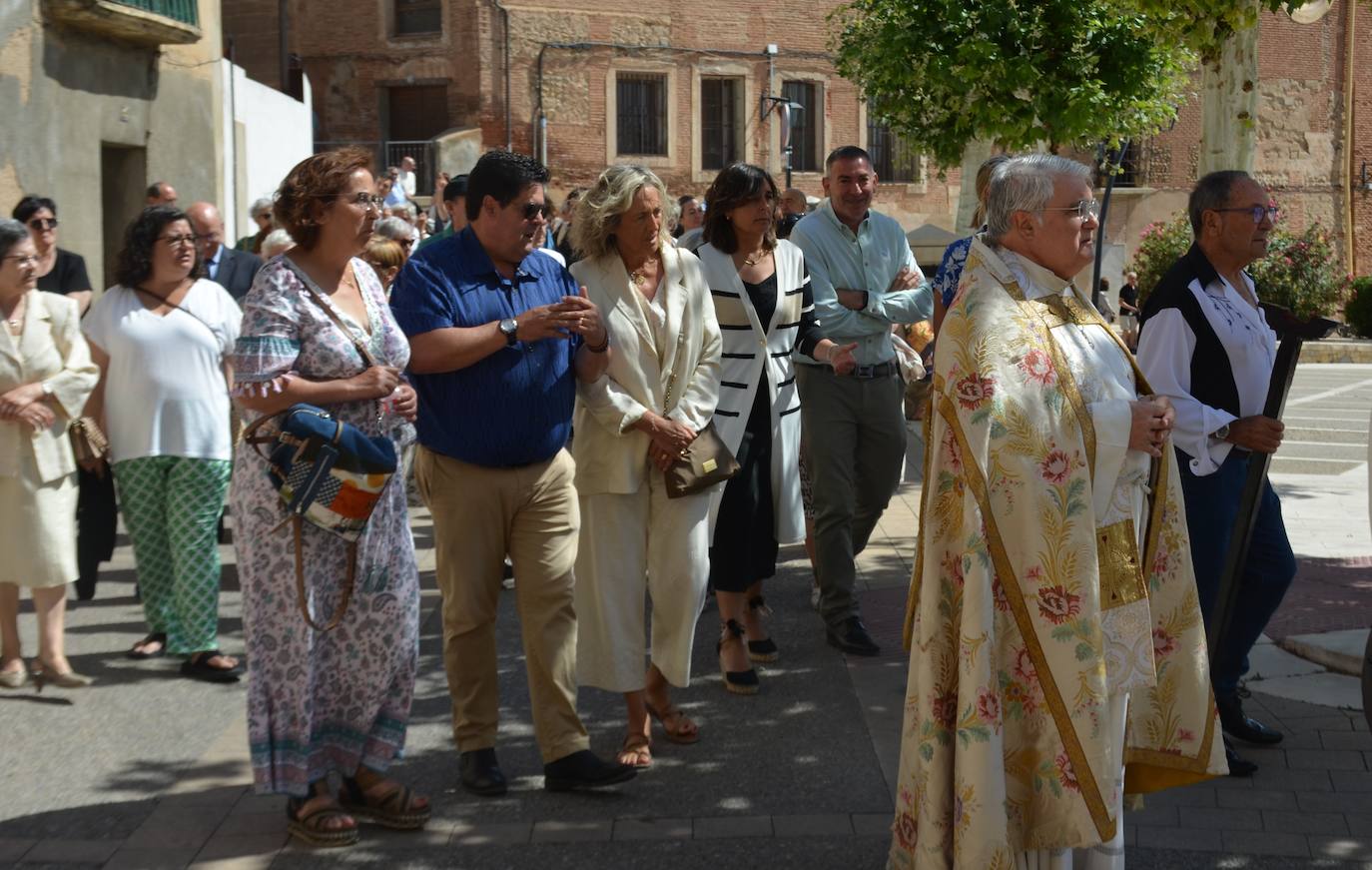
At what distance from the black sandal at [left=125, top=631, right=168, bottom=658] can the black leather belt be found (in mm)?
3216

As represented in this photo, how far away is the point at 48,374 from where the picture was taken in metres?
6.60

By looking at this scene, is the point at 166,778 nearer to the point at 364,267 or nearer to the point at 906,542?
the point at 364,267

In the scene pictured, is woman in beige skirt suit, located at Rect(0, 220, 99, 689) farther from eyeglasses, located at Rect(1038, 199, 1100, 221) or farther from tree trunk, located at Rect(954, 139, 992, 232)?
tree trunk, located at Rect(954, 139, 992, 232)

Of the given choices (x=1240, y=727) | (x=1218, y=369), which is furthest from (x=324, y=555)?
(x=1240, y=727)

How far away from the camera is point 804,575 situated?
336 inches

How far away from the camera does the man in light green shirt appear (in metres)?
6.96

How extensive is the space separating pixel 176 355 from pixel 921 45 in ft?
27.7

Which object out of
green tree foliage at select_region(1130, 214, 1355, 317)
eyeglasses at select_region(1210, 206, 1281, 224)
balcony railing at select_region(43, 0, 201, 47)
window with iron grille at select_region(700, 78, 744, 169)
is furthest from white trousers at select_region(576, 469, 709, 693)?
window with iron grille at select_region(700, 78, 744, 169)

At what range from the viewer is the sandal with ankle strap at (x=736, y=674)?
20.9ft

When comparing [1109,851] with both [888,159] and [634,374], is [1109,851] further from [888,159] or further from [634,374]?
[888,159]

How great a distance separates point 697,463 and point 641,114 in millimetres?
33070

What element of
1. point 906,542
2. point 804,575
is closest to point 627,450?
point 804,575

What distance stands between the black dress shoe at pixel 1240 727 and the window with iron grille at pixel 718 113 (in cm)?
3312

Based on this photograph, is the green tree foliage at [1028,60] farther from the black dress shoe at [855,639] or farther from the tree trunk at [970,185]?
the black dress shoe at [855,639]
